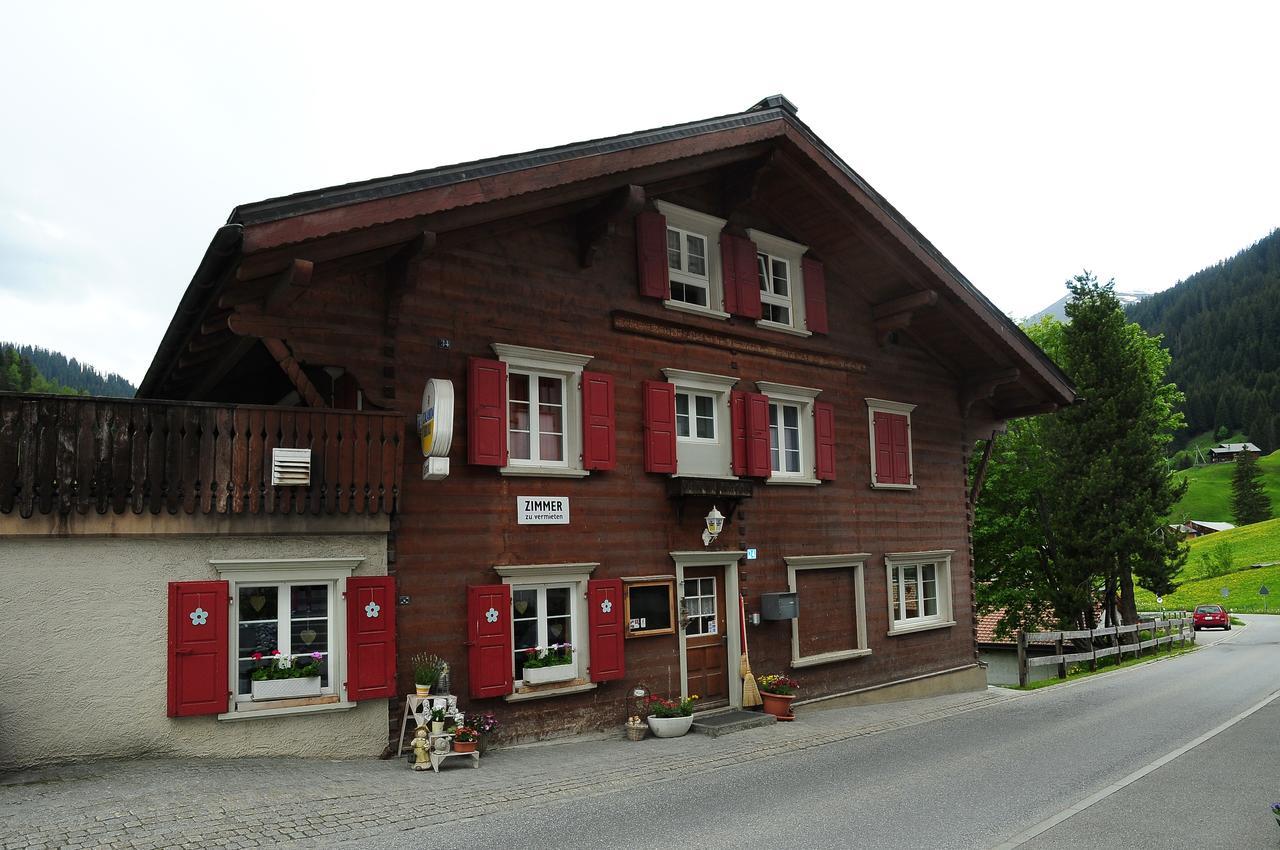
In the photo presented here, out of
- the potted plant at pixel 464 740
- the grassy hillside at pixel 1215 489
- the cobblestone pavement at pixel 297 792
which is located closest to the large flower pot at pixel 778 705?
the cobblestone pavement at pixel 297 792

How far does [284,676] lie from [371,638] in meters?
0.97

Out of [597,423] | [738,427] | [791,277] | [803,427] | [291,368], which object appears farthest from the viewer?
[791,277]

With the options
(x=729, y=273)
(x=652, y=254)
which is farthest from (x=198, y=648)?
(x=729, y=273)

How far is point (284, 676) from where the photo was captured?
10.0m

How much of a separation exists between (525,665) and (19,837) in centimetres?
587

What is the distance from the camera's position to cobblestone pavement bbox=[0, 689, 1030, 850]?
23.9 feet

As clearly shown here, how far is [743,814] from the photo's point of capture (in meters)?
8.46

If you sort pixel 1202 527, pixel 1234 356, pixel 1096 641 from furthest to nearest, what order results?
1. pixel 1234 356
2. pixel 1202 527
3. pixel 1096 641

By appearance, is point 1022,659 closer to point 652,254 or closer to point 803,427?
point 803,427

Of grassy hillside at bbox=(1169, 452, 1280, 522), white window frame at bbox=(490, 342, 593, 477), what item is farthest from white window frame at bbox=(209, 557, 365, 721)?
grassy hillside at bbox=(1169, 452, 1280, 522)

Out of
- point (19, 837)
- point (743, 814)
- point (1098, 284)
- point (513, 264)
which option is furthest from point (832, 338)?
point (1098, 284)

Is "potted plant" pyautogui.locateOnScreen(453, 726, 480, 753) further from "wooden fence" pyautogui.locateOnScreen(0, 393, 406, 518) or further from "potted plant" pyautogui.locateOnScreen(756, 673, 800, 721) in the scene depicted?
"potted plant" pyautogui.locateOnScreen(756, 673, 800, 721)

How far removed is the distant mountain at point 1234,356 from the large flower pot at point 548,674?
502 feet

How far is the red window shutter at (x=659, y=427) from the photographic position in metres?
13.5
